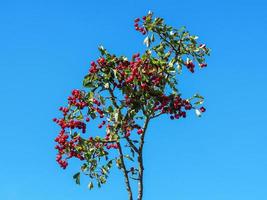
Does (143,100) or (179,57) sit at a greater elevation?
(179,57)

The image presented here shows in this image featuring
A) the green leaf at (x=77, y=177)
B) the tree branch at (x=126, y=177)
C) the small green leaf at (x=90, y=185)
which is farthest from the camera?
the small green leaf at (x=90, y=185)

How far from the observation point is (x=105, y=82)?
1691cm

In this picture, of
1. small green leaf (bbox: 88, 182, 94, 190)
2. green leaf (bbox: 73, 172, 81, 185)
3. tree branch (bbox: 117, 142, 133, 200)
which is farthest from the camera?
small green leaf (bbox: 88, 182, 94, 190)

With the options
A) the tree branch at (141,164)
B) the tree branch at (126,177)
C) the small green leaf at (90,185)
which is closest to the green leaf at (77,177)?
the small green leaf at (90,185)

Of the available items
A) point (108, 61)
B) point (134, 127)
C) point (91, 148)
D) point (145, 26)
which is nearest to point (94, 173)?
point (91, 148)

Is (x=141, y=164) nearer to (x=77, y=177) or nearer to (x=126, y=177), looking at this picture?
(x=126, y=177)

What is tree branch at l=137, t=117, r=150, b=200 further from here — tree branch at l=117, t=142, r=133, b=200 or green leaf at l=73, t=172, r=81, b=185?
green leaf at l=73, t=172, r=81, b=185

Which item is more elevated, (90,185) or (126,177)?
(90,185)

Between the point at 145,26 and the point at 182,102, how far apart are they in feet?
8.41

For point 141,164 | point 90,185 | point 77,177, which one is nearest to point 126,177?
point 141,164

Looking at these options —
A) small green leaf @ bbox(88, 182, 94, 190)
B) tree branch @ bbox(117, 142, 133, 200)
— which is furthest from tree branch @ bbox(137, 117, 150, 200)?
small green leaf @ bbox(88, 182, 94, 190)

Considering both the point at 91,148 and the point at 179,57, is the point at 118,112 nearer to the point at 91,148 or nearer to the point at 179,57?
the point at 91,148

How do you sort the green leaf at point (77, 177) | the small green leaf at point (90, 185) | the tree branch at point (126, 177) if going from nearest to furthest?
the tree branch at point (126, 177), the green leaf at point (77, 177), the small green leaf at point (90, 185)

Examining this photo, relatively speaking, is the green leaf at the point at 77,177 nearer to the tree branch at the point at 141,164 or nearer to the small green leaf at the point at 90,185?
the small green leaf at the point at 90,185
